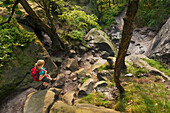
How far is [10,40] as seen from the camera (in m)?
4.82

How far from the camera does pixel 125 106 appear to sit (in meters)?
3.78

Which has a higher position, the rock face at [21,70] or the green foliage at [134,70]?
the rock face at [21,70]

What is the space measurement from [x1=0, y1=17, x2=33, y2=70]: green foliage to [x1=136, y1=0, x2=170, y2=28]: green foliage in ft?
46.5

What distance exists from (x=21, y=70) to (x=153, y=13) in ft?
51.1

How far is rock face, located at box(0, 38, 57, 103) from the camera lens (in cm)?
435

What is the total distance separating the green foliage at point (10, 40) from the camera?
14.4ft

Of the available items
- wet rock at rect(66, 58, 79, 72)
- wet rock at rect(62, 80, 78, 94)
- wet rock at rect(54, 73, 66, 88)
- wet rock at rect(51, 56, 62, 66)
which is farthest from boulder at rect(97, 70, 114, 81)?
wet rock at rect(51, 56, 62, 66)

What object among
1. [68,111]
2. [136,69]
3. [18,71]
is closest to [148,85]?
[136,69]

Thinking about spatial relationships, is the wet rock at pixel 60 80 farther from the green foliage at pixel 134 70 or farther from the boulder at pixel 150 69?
the boulder at pixel 150 69

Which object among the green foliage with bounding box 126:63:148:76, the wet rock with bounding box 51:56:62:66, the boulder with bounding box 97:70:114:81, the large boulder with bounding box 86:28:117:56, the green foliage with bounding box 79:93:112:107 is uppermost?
the large boulder with bounding box 86:28:117:56

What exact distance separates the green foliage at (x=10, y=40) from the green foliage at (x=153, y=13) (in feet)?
46.5

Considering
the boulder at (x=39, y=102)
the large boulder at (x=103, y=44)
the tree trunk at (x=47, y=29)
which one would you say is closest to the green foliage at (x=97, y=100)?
the boulder at (x=39, y=102)

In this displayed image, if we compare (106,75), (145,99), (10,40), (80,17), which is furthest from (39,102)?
(80,17)

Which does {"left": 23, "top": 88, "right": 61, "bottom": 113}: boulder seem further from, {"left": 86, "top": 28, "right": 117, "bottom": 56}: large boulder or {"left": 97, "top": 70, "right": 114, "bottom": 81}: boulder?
{"left": 86, "top": 28, "right": 117, "bottom": 56}: large boulder
